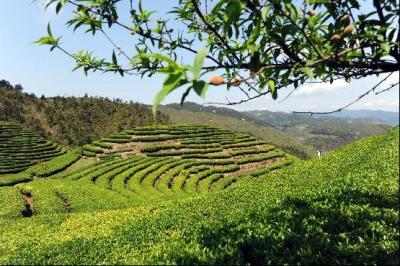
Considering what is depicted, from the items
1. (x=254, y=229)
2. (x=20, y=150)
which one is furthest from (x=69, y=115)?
(x=254, y=229)

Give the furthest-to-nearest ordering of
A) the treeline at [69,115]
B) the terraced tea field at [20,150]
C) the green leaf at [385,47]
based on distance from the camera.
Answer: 1. the treeline at [69,115]
2. the terraced tea field at [20,150]
3. the green leaf at [385,47]

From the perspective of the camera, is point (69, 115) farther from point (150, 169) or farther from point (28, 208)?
point (28, 208)

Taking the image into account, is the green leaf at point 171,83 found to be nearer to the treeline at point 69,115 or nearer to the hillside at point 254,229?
the hillside at point 254,229

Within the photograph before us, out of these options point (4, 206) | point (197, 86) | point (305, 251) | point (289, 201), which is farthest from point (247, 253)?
point (4, 206)

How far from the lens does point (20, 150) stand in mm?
71750

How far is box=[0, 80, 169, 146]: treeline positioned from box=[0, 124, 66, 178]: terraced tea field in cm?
2986

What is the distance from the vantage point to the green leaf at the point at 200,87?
3.08 m

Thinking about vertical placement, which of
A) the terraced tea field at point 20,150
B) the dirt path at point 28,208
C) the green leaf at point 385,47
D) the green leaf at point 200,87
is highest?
the green leaf at point 385,47

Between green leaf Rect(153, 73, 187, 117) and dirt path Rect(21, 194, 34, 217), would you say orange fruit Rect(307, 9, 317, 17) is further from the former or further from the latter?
dirt path Rect(21, 194, 34, 217)

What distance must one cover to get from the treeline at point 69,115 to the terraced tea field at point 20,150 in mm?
29864

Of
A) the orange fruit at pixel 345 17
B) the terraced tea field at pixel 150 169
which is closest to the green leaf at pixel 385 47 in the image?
the orange fruit at pixel 345 17

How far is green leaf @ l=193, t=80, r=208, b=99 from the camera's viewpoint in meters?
3.08

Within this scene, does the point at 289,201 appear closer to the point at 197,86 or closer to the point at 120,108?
the point at 197,86

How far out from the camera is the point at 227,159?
68188 mm
